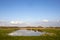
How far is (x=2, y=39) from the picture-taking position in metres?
16.0

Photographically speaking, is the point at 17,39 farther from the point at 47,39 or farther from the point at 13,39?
the point at 47,39

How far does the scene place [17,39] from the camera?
16.5 meters

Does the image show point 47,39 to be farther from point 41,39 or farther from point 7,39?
point 7,39

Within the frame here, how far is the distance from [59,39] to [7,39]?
6.77m

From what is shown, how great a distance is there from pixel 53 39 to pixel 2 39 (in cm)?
667

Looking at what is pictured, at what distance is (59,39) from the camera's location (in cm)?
1568

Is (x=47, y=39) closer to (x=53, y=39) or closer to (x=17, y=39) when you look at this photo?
(x=53, y=39)

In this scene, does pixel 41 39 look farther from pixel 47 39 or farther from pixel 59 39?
pixel 59 39

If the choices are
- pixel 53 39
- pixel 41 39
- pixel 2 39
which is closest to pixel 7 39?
pixel 2 39

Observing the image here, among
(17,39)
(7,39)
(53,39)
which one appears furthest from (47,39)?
(7,39)

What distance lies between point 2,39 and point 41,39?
16.9 feet

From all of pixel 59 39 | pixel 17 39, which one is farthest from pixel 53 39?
pixel 17 39

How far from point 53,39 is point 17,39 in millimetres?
4790

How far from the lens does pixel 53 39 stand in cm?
1594
